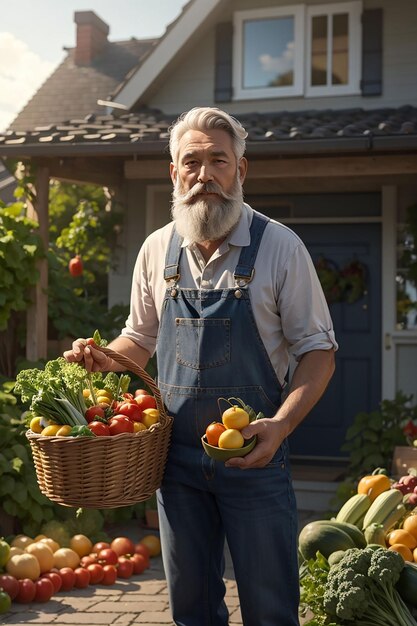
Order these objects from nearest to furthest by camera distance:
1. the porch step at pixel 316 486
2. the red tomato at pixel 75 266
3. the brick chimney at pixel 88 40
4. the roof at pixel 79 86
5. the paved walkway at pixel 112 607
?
the paved walkway at pixel 112 607 → the porch step at pixel 316 486 → the red tomato at pixel 75 266 → the roof at pixel 79 86 → the brick chimney at pixel 88 40

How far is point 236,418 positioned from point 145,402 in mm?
619

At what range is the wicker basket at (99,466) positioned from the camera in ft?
10.2

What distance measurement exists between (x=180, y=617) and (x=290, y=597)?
427 millimetres

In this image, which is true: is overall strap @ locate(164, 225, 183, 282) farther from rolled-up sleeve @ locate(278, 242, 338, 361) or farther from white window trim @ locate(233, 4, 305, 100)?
white window trim @ locate(233, 4, 305, 100)

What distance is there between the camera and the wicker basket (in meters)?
3.11

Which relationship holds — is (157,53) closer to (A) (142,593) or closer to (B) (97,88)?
(A) (142,593)

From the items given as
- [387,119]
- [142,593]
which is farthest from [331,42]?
[142,593]

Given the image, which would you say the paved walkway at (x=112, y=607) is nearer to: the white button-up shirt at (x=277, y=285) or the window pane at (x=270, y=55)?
the white button-up shirt at (x=277, y=285)

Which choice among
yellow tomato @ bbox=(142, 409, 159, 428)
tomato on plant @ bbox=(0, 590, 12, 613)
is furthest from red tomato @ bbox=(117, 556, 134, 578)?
yellow tomato @ bbox=(142, 409, 159, 428)

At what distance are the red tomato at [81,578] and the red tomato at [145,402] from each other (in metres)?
3.06

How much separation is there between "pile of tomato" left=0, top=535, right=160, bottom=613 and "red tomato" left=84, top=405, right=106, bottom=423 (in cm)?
264

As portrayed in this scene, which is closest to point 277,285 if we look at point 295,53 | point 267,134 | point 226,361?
point 226,361

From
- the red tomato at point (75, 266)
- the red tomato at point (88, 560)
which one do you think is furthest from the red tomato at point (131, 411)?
the red tomato at point (75, 266)

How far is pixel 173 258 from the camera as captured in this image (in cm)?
344
